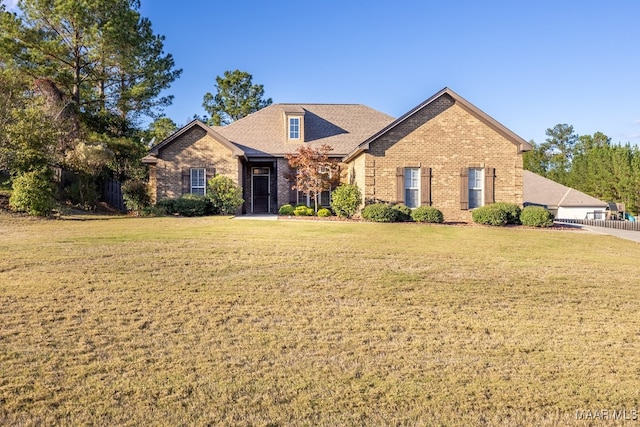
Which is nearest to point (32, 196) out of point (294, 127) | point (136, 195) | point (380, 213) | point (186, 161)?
point (136, 195)

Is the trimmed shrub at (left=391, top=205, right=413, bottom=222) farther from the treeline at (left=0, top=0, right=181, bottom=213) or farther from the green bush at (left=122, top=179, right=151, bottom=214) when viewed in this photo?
the treeline at (left=0, top=0, right=181, bottom=213)

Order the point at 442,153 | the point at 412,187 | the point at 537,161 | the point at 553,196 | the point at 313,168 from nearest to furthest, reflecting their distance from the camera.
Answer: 1. the point at 442,153
2. the point at 412,187
3. the point at 313,168
4. the point at 553,196
5. the point at 537,161

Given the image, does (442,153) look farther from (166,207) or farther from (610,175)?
(610,175)

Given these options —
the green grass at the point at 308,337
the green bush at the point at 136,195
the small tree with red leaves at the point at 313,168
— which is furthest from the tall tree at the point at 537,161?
the green grass at the point at 308,337

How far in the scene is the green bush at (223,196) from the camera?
21.2m

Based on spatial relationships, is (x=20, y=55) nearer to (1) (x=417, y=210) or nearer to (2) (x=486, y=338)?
(1) (x=417, y=210)

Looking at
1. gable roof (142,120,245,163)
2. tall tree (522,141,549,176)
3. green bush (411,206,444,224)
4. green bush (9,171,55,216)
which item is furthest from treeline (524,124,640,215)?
green bush (9,171,55,216)

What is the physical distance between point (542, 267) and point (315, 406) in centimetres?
809

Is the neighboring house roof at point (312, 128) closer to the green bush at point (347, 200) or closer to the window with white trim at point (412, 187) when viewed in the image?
the green bush at point (347, 200)

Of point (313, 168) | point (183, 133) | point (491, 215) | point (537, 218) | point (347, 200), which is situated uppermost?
point (183, 133)

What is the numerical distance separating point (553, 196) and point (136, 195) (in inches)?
1288

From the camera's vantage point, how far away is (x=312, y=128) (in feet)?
88.4

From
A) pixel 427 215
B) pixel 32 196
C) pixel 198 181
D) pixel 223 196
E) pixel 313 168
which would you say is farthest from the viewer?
pixel 198 181

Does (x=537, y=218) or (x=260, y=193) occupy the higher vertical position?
(x=260, y=193)
